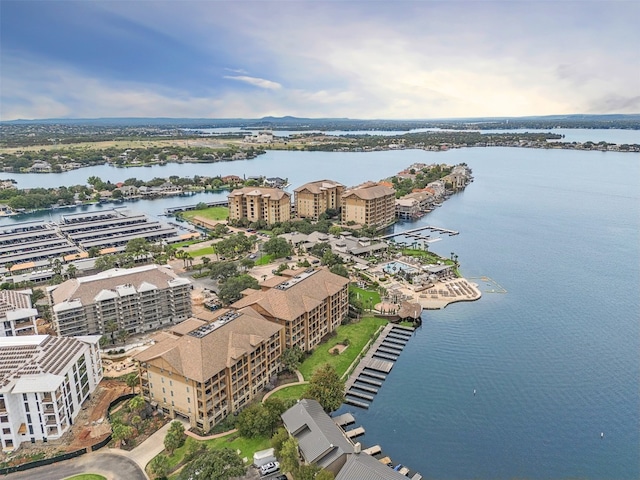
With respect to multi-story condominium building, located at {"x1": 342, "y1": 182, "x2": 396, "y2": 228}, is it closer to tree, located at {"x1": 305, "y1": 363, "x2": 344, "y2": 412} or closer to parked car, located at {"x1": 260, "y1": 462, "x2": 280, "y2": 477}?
tree, located at {"x1": 305, "y1": 363, "x2": 344, "y2": 412}

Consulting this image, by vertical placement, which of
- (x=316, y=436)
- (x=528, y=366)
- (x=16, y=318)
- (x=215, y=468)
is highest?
(x=16, y=318)

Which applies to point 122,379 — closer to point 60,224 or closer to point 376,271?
point 376,271

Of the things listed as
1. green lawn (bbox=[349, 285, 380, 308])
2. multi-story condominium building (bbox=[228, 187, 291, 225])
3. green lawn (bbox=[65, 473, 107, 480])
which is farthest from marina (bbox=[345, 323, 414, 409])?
multi-story condominium building (bbox=[228, 187, 291, 225])

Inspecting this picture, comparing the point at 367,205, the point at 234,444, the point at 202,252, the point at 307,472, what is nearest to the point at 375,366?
the point at 234,444

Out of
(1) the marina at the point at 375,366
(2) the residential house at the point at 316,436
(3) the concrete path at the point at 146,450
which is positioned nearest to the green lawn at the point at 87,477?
(3) the concrete path at the point at 146,450

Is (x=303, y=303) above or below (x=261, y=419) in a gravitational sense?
above

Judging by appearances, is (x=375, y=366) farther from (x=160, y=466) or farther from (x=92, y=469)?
(x=92, y=469)

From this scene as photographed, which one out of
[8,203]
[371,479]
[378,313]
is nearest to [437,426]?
[371,479]
